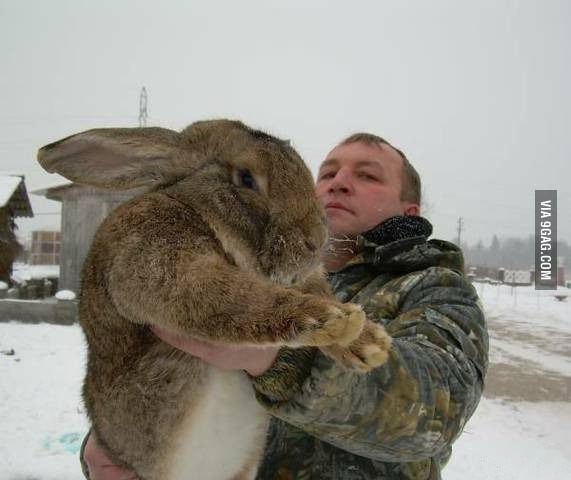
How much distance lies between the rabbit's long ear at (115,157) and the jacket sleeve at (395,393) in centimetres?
81

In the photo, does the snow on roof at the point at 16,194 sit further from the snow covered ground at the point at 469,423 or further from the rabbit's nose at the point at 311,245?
the rabbit's nose at the point at 311,245

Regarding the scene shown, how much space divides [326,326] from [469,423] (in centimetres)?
697

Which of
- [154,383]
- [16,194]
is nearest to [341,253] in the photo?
[154,383]

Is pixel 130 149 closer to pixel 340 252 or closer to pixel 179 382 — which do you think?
pixel 179 382

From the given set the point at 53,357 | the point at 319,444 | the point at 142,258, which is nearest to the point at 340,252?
the point at 319,444

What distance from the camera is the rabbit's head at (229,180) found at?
1.67 metres

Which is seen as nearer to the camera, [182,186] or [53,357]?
[182,186]

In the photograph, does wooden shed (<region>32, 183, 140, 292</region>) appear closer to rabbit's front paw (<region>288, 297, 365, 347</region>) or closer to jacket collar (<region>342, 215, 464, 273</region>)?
jacket collar (<region>342, 215, 464, 273</region>)

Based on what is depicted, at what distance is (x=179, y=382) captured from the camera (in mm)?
1633

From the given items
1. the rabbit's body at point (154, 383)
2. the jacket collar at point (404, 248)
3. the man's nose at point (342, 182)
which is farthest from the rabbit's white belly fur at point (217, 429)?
the man's nose at point (342, 182)

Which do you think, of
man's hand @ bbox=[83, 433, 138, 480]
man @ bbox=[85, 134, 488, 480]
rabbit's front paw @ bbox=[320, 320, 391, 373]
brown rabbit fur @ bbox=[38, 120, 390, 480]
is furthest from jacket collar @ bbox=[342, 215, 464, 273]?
man's hand @ bbox=[83, 433, 138, 480]

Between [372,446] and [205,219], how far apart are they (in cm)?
87

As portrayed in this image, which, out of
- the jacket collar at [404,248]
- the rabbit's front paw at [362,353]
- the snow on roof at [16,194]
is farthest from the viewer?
the snow on roof at [16,194]

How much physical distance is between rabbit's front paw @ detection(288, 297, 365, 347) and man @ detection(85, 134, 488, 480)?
204 millimetres
